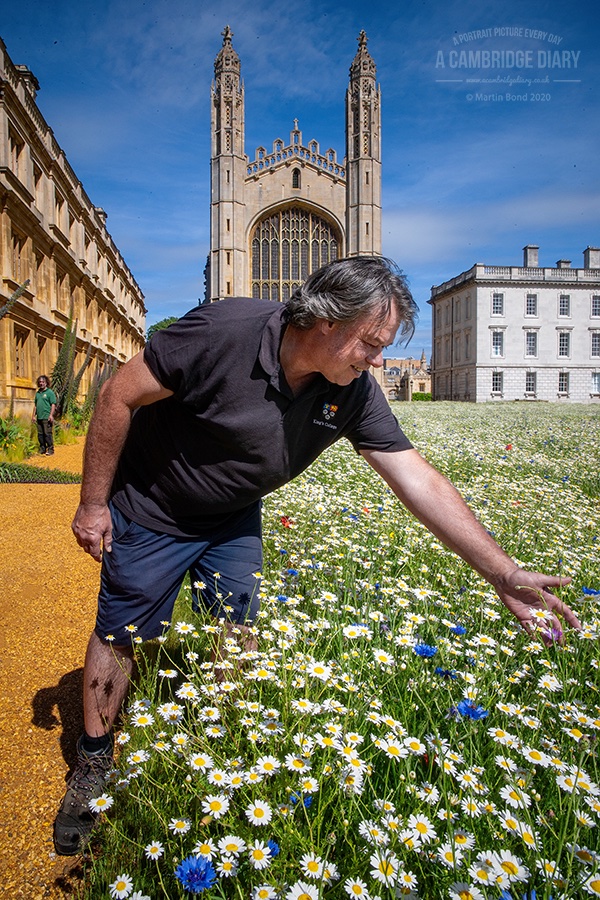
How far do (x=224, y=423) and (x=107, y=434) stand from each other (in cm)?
45

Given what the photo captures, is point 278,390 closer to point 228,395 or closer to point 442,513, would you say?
point 228,395

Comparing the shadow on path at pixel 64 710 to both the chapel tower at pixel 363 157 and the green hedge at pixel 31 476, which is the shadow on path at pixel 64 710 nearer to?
the green hedge at pixel 31 476

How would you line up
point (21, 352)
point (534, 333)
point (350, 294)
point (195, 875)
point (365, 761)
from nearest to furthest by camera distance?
point (195, 875) < point (365, 761) < point (350, 294) < point (21, 352) < point (534, 333)

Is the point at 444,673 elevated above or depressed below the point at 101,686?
above

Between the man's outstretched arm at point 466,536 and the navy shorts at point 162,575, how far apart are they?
771 mm

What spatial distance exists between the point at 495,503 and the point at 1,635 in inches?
171

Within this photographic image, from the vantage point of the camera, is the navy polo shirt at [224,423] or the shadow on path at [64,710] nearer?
the navy polo shirt at [224,423]

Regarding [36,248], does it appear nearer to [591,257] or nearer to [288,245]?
[288,245]

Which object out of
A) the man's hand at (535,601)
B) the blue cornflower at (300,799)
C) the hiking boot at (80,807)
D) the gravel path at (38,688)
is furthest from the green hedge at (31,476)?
the blue cornflower at (300,799)

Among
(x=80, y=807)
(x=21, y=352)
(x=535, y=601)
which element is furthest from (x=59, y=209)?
(x=535, y=601)

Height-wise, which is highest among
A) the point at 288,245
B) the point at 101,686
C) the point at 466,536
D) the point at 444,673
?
the point at 288,245

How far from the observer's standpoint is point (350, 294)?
1.93 m

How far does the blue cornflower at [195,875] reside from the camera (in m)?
1.11

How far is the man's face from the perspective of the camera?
1.99 m
